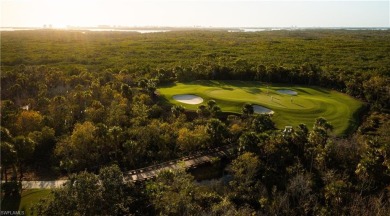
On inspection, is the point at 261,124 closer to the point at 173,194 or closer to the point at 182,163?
the point at 182,163

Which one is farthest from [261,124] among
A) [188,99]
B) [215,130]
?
[188,99]

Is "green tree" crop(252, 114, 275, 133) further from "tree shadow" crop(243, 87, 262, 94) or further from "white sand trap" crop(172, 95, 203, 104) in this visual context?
"tree shadow" crop(243, 87, 262, 94)

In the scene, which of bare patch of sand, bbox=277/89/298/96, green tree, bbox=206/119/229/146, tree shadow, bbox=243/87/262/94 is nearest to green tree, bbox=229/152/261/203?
green tree, bbox=206/119/229/146

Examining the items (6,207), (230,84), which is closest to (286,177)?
(6,207)

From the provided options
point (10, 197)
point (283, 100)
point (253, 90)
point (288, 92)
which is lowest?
point (10, 197)

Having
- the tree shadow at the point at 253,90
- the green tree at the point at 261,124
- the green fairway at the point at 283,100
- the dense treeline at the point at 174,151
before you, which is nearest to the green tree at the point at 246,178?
the dense treeline at the point at 174,151

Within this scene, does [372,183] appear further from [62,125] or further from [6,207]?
[62,125]
